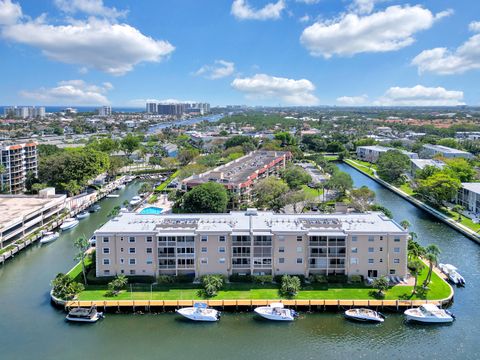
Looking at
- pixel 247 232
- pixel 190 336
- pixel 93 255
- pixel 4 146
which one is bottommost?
pixel 190 336

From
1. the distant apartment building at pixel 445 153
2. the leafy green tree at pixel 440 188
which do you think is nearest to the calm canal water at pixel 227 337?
the leafy green tree at pixel 440 188

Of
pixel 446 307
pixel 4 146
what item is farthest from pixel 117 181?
pixel 446 307

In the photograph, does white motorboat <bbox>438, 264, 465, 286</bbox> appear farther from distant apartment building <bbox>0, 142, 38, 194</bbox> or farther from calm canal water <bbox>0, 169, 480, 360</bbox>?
distant apartment building <bbox>0, 142, 38, 194</bbox>

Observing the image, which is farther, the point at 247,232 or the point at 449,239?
the point at 449,239

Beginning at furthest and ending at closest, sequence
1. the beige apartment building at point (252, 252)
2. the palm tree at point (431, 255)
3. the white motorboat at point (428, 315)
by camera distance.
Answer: the beige apartment building at point (252, 252)
the palm tree at point (431, 255)
the white motorboat at point (428, 315)

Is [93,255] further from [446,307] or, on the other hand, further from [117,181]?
[117,181]

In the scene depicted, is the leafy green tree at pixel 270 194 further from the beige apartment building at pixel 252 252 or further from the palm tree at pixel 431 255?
the palm tree at pixel 431 255
